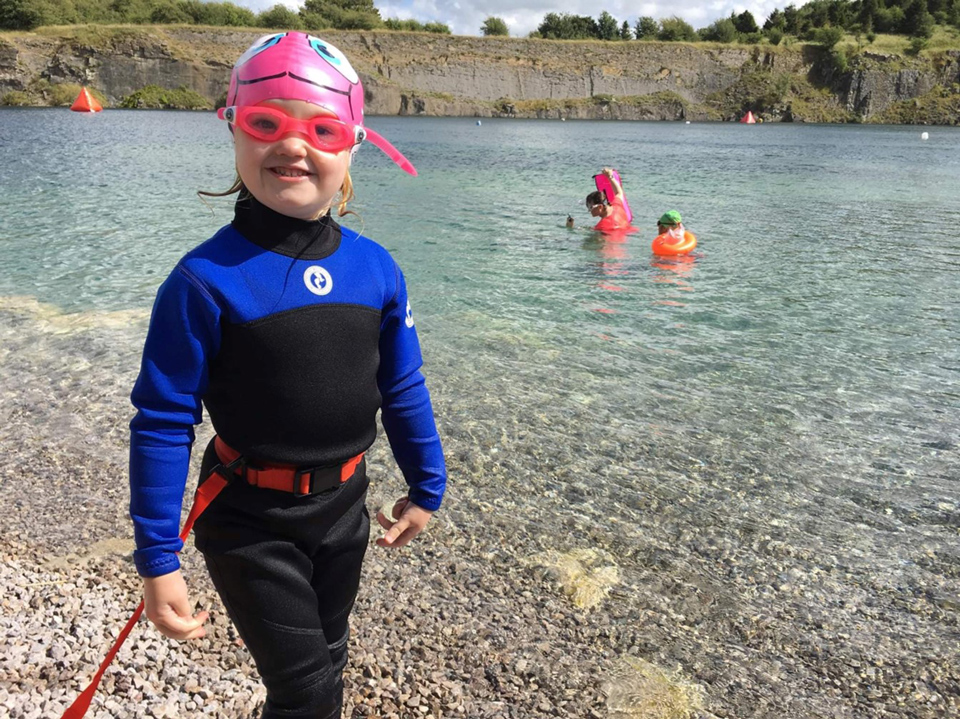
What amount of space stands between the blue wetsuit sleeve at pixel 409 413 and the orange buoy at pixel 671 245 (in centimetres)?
1042

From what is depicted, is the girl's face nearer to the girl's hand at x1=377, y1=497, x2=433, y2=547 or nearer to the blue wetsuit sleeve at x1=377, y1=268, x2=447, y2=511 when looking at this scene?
the blue wetsuit sleeve at x1=377, y1=268, x2=447, y2=511

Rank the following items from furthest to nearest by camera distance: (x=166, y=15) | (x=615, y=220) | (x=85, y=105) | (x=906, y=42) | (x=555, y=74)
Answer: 1. (x=906, y=42)
2. (x=555, y=74)
3. (x=166, y=15)
4. (x=85, y=105)
5. (x=615, y=220)

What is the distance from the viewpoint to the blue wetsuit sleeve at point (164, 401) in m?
1.76

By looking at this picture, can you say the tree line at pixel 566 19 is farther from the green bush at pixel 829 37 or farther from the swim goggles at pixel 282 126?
the swim goggles at pixel 282 126

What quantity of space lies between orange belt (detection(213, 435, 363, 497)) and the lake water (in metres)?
2.09

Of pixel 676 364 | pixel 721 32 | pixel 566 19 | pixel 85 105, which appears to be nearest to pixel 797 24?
pixel 721 32

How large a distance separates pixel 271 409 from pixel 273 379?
8 centimetres

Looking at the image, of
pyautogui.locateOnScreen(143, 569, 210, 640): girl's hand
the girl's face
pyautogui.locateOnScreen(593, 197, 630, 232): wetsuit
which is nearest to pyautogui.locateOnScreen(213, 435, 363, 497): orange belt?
pyautogui.locateOnScreen(143, 569, 210, 640): girl's hand

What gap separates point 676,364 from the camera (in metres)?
7.05

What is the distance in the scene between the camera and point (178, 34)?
275 ft

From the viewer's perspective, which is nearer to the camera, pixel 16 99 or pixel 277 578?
pixel 277 578

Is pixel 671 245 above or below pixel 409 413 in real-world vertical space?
below

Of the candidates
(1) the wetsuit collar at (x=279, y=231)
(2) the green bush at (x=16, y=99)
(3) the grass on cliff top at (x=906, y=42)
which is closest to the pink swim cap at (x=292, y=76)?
(1) the wetsuit collar at (x=279, y=231)

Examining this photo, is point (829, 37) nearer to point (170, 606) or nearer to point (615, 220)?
point (615, 220)
